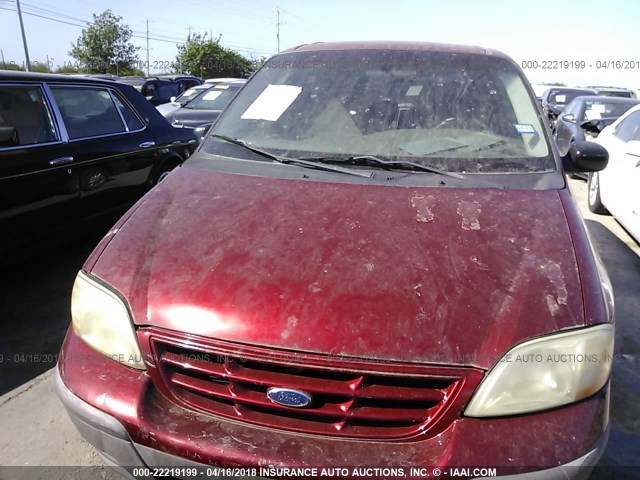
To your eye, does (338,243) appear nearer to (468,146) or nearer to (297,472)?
(297,472)

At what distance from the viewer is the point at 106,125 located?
4.36 m

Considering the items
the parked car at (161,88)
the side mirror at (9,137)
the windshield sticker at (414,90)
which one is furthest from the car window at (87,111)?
the parked car at (161,88)

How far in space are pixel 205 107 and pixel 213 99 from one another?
31 cm

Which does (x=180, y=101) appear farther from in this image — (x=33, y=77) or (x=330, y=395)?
(x=330, y=395)

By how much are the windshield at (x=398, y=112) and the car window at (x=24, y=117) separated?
5.74ft

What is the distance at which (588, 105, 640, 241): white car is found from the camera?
15.2ft

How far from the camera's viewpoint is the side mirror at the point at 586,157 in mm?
2641

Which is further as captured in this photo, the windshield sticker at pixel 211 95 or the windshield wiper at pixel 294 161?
the windshield sticker at pixel 211 95

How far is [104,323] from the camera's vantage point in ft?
5.42

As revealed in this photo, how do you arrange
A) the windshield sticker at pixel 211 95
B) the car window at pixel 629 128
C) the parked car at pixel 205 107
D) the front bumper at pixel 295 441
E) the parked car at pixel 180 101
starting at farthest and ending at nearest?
the parked car at pixel 180 101 < the windshield sticker at pixel 211 95 < the parked car at pixel 205 107 < the car window at pixel 629 128 < the front bumper at pixel 295 441

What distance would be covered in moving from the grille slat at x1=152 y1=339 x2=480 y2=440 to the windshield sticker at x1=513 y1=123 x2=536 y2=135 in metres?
1.46

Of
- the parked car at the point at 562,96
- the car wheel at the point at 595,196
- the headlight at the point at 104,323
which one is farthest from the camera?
the parked car at the point at 562,96

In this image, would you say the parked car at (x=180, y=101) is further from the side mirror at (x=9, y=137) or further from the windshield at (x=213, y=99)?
the side mirror at (x=9, y=137)

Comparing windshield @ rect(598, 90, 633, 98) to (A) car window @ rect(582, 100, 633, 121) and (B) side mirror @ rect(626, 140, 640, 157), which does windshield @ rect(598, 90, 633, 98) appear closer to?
(A) car window @ rect(582, 100, 633, 121)
